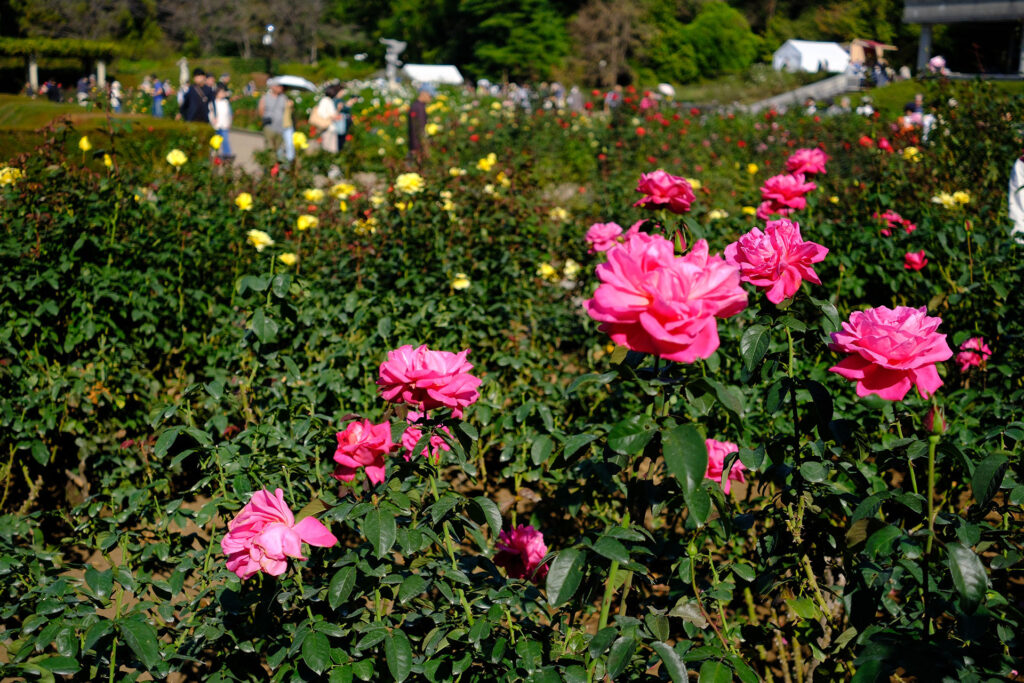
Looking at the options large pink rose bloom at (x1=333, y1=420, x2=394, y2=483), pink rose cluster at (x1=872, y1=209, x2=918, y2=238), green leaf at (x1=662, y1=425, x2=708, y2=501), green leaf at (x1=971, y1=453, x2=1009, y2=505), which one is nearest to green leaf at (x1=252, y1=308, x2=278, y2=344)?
large pink rose bloom at (x1=333, y1=420, x2=394, y2=483)

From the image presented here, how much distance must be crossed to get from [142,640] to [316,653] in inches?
11.7

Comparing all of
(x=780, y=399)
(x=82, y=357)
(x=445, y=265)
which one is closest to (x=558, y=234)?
(x=445, y=265)

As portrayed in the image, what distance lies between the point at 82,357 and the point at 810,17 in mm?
59603

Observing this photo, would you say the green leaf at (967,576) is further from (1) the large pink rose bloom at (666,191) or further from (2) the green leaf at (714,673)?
(1) the large pink rose bloom at (666,191)

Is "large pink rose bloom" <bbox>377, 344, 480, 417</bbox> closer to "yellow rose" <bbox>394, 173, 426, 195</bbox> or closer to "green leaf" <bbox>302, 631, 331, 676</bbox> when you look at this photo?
"green leaf" <bbox>302, 631, 331, 676</bbox>

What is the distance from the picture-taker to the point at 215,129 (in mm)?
11219

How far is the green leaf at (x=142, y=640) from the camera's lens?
1.37 m

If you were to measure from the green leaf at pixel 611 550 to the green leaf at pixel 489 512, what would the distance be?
0.71ft

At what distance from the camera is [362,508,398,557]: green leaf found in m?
1.29

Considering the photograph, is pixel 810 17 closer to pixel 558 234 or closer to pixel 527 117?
pixel 527 117

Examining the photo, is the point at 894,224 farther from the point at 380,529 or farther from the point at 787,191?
the point at 380,529

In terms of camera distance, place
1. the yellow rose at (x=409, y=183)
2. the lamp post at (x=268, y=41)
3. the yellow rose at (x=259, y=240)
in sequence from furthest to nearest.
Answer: the lamp post at (x=268, y=41) < the yellow rose at (x=409, y=183) < the yellow rose at (x=259, y=240)

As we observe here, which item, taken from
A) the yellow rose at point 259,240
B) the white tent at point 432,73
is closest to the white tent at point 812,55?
the white tent at point 432,73

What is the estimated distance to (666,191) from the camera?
7.12 ft
